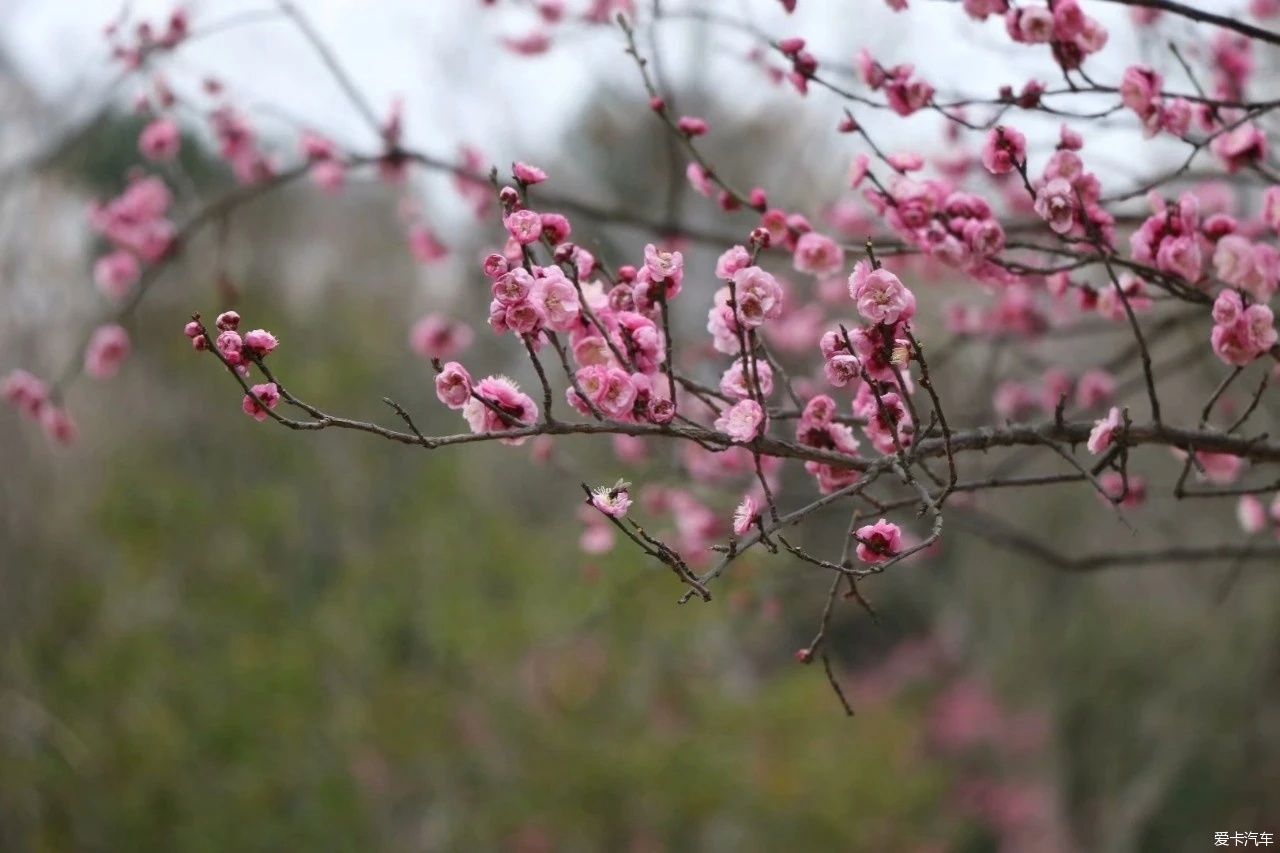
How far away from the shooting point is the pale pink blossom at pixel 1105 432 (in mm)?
1407

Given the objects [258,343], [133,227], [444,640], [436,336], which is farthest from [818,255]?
[444,640]

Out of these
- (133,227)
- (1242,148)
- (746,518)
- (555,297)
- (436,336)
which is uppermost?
(133,227)

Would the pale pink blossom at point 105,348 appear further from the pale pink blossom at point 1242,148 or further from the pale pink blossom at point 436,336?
the pale pink blossom at point 1242,148

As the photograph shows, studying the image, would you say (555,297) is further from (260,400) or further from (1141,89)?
(1141,89)

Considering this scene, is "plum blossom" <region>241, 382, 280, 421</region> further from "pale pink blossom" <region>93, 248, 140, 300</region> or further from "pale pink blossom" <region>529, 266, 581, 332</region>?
"pale pink blossom" <region>93, 248, 140, 300</region>

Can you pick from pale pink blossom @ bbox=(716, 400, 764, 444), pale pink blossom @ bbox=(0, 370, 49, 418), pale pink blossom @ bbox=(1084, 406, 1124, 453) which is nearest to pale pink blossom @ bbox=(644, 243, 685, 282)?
pale pink blossom @ bbox=(716, 400, 764, 444)

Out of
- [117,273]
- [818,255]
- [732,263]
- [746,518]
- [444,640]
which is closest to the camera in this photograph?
[746,518]

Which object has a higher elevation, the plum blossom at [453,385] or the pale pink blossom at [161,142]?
the pale pink blossom at [161,142]

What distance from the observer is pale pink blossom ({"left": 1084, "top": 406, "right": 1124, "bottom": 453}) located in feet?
4.62

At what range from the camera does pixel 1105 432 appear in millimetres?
1414

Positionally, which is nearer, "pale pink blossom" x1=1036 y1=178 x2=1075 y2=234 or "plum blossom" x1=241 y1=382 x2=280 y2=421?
"plum blossom" x1=241 y1=382 x2=280 y2=421

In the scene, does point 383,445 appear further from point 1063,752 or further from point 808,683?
point 1063,752

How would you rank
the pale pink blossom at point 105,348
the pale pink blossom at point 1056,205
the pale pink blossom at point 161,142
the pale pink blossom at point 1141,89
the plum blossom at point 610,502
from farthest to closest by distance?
the pale pink blossom at point 161,142 < the pale pink blossom at point 105,348 < the pale pink blossom at point 1141,89 < the pale pink blossom at point 1056,205 < the plum blossom at point 610,502

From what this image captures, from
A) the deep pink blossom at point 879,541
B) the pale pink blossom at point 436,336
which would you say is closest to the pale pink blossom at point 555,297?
the deep pink blossom at point 879,541
